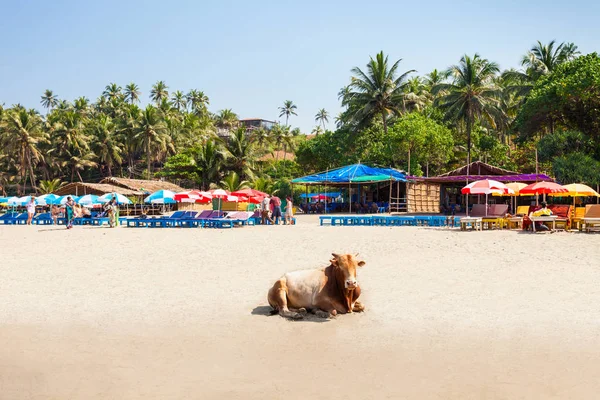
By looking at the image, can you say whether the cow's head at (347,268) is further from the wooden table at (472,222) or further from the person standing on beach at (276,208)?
the person standing on beach at (276,208)

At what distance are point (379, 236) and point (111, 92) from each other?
78.0m

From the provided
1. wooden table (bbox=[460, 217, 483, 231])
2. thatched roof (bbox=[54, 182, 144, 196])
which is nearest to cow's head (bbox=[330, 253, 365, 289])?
wooden table (bbox=[460, 217, 483, 231])

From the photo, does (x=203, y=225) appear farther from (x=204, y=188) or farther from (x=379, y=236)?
(x=204, y=188)

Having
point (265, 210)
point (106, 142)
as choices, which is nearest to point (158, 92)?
point (106, 142)

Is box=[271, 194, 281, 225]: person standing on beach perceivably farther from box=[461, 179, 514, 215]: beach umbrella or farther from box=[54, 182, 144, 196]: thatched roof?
box=[54, 182, 144, 196]: thatched roof

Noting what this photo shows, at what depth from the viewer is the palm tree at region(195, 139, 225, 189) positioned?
50.0m

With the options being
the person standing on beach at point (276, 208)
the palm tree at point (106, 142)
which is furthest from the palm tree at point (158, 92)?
the person standing on beach at point (276, 208)

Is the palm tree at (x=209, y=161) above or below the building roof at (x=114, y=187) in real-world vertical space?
above

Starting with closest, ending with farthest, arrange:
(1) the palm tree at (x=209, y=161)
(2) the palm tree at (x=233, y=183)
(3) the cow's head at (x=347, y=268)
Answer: (3) the cow's head at (x=347, y=268) < (2) the palm tree at (x=233, y=183) < (1) the palm tree at (x=209, y=161)

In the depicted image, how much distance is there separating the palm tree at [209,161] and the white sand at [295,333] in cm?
3854

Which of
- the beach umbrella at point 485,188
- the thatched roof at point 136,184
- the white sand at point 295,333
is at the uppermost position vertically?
the thatched roof at point 136,184

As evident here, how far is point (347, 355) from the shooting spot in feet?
17.5

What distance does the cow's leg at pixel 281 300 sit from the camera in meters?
6.55

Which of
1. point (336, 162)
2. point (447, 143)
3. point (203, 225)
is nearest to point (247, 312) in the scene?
point (203, 225)
